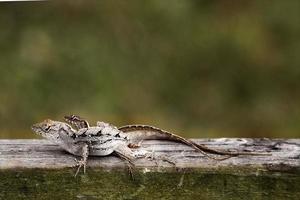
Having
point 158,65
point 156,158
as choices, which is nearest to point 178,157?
point 156,158

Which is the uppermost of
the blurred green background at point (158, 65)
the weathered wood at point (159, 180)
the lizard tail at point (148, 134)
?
the blurred green background at point (158, 65)

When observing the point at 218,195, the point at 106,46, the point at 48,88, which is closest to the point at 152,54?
the point at 106,46

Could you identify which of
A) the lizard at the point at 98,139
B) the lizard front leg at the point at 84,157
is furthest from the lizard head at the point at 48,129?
the lizard front leg at the point at 84,157

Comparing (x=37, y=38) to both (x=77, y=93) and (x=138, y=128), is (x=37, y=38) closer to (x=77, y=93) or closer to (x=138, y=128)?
(x=77, y=93)

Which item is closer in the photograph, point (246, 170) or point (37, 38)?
point (246, 170)

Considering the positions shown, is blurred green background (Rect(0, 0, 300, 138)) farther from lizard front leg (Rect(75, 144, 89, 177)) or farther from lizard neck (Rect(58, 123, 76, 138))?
lizard front leg (Rect(75, 144, 89, 177))

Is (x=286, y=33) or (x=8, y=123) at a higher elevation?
(x=286, y=33)

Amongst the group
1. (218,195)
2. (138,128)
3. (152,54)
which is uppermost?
(152,54)

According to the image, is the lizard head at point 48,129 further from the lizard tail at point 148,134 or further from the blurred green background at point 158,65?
the blurred green background at point 158,65
